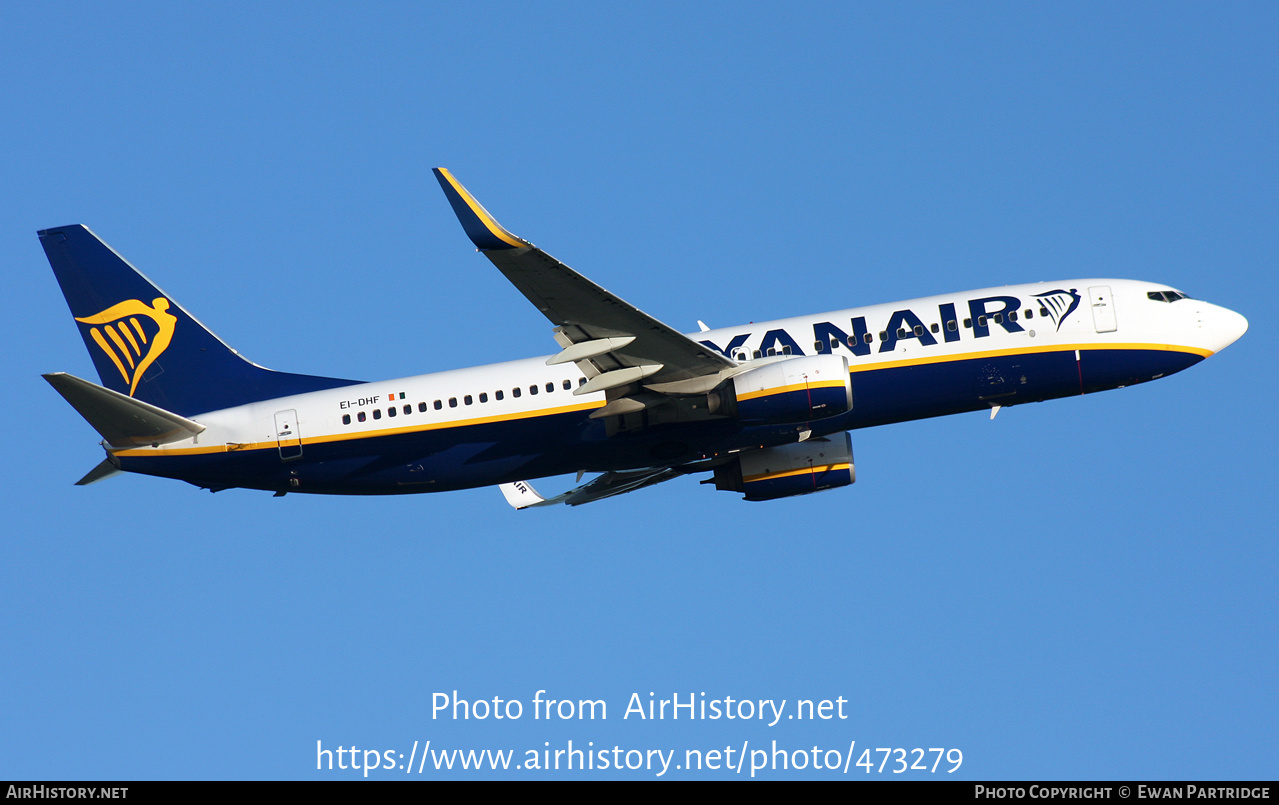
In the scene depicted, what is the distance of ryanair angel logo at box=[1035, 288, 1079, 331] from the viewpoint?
4059cm

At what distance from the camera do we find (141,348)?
42.3 meters

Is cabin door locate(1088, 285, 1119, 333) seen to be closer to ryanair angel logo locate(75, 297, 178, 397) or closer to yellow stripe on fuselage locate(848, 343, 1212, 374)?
yellow stripe on fuselage locate(848, 343, 1212, 374)

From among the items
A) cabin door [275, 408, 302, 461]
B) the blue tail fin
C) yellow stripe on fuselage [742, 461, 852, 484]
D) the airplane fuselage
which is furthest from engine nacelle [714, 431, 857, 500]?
cabin door [275, 408, 302, 461]

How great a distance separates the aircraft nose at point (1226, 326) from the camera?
41500 mm

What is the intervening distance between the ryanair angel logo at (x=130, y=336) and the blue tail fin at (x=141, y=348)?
34mm

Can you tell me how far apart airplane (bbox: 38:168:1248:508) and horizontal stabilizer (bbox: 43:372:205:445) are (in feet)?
0.21

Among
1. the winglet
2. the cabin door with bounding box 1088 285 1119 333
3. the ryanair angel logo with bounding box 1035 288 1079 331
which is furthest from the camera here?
the cabin door with bounding box 1088 285 1119 333

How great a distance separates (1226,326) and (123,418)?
35834mm

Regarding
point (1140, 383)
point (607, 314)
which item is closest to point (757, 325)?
point (607, 314)

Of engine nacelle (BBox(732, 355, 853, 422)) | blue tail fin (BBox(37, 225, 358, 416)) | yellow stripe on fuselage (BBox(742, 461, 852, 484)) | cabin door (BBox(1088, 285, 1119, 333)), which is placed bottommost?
yellow stripe on fuselage (BBox(742, 461, 852, 484))

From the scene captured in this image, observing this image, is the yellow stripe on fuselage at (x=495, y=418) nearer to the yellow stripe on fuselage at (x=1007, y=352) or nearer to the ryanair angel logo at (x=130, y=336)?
the yellow stripe on fuselage at (x=1007, y=352)

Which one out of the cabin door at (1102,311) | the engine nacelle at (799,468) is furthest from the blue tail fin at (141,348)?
the cabin door at (1102,311)

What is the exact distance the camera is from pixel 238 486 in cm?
4097

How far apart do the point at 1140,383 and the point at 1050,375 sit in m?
3.46
